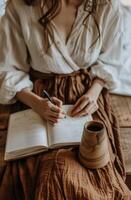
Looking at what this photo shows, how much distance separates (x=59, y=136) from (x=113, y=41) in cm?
40

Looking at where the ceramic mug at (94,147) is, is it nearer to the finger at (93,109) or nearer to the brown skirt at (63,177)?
the brown skirt at (63,177)

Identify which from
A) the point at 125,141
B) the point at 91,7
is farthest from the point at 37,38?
the point at 125,141

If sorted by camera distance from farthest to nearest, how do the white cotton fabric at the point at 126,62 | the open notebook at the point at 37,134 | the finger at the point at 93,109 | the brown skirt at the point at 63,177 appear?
the white cotton fabric at the point at 126,62 < the finger at the point at 93,109 < the open notebook at the point at 37,134 < the brown skirt at the point at 63,177

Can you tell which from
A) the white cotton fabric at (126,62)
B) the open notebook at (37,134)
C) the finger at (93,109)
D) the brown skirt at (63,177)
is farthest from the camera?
the white cotton fabric at (126,62)

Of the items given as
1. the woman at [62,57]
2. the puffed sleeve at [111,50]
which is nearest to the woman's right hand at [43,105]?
the woman at [62,57]

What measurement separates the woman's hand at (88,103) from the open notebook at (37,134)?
0.07 feet

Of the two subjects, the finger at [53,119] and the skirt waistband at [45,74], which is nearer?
the finger at [53,119]

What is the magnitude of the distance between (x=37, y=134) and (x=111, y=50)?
0.41m

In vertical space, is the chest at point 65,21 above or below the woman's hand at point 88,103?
above

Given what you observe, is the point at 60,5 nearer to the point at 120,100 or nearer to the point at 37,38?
the point at 37,38

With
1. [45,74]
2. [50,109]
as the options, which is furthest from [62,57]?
[50,109]

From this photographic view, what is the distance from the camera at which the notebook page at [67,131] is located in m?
1.12

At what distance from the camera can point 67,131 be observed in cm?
114

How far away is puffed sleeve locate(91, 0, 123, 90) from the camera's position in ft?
4.19
